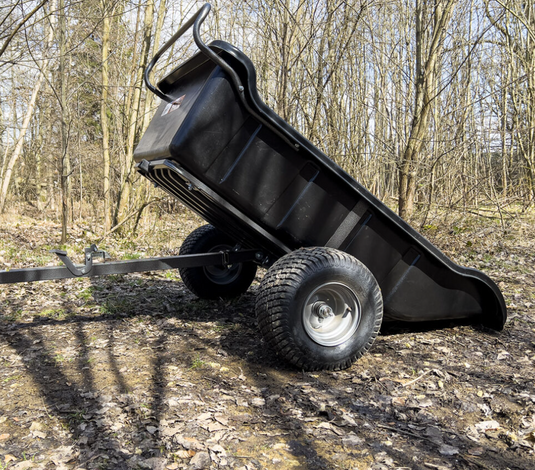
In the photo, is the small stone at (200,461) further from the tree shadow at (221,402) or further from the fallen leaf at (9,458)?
the fallen leaf at (9,458)

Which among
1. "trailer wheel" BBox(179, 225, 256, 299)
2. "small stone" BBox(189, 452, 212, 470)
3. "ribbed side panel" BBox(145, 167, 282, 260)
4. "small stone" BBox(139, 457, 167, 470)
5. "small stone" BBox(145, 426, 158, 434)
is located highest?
"ribbed side panel" BBox(145, 167, 282, 260)

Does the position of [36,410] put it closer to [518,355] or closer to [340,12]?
[518,355]

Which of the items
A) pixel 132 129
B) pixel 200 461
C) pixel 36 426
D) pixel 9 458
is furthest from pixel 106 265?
pixel 132 129

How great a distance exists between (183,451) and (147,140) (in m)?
2.52

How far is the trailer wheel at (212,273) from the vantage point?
→ 5.29 m

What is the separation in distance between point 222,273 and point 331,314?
2011mm

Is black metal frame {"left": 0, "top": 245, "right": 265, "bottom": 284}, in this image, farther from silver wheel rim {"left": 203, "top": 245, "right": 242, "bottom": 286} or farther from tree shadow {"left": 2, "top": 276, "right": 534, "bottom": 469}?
silver wheel rim {"left": 203, "top": 245, "right": 242, "bottom": 286}

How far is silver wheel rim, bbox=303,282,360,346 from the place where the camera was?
144 inches

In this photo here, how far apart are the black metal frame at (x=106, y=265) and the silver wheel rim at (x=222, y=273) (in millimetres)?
857

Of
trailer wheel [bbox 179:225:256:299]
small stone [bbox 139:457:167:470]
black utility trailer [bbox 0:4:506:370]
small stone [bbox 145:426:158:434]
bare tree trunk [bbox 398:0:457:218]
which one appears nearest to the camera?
small stone [bbox 139:457:167:470]

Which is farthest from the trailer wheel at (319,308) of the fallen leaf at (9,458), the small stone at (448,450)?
the fallen leaf at (9,458)

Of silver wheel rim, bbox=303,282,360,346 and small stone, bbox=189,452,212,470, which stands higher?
silver wheel rim, bbox=303,282,360,346

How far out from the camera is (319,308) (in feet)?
12.3

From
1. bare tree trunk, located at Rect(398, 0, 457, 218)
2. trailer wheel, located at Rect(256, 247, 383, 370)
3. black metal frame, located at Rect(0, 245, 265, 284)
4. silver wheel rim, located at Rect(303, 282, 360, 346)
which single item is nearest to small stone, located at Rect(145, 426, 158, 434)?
trailer wheel, located at Rect(256, 247, 383, 370)
